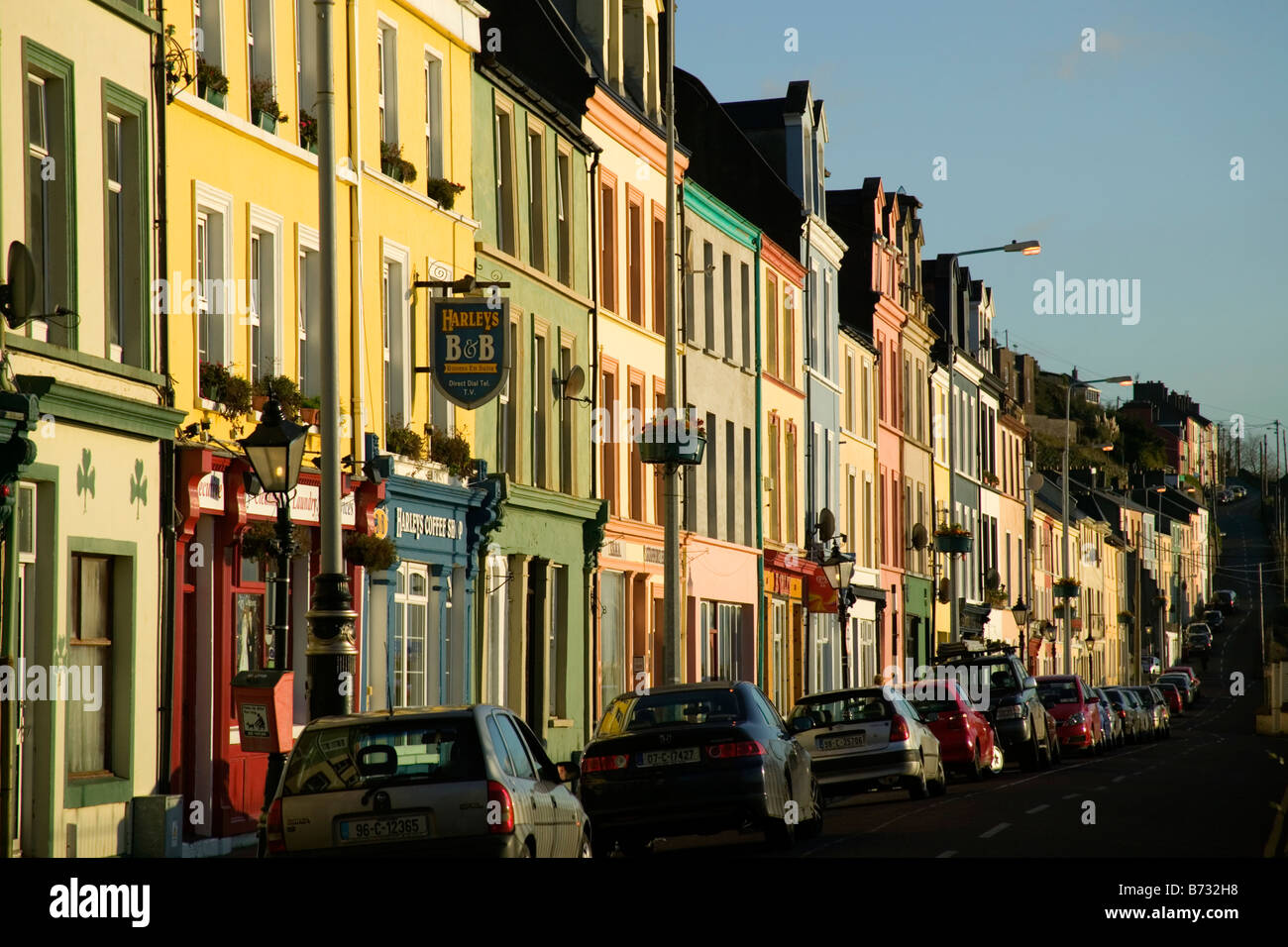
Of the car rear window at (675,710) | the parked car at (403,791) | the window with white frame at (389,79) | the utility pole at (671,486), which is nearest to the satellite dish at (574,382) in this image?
the utility pole at (671,486)

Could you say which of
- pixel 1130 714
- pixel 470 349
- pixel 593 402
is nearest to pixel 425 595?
pixel 470 349

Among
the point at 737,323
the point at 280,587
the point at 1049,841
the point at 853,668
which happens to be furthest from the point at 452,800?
the point at 853,668

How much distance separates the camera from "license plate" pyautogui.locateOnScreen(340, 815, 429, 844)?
14.2 m

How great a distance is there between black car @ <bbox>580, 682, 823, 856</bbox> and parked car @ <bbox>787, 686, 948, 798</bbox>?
Result: 6318 mm

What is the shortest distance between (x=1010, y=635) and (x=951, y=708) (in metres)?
51.9

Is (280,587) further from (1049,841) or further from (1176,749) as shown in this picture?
(1176,749)

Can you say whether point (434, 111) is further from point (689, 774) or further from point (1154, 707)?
point (1154, 707)

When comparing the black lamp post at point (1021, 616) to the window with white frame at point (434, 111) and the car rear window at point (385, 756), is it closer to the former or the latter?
the window with white frame at point (434, 111)

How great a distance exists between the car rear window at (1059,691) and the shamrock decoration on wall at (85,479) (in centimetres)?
2969

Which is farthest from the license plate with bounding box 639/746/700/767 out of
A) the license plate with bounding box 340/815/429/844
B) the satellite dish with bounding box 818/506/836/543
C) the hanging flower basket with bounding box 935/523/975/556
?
the hanging flower basket with bounding box 935/523/975/556

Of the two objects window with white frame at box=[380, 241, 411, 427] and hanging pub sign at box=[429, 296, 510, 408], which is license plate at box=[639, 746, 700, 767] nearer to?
hanging pub sign at box=[429, 296, 510, 408]

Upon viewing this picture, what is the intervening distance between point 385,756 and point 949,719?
20847mm

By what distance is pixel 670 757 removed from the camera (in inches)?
809

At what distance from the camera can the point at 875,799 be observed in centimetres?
3159
